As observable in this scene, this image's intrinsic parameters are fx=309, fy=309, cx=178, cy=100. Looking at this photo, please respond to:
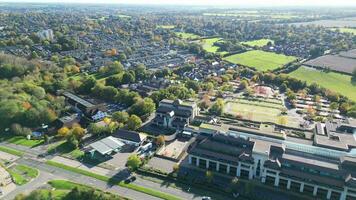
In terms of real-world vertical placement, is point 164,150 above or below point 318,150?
below

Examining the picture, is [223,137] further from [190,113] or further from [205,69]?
[205,69]

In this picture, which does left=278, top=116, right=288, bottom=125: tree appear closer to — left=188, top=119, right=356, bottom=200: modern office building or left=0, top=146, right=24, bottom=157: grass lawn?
left=188, top=119, right=356, bottom=200: modern office building

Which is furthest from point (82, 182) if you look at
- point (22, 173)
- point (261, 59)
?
point (261, 59)

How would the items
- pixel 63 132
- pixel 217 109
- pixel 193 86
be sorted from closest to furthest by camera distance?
pixel 63 132, pixel 217 109, pixel 193 86

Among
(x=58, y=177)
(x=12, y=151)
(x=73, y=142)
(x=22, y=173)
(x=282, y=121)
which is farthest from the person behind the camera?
(x=282, y=121)

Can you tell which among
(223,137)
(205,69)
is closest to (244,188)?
(223,137)

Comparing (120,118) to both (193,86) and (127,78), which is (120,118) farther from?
(127,78)

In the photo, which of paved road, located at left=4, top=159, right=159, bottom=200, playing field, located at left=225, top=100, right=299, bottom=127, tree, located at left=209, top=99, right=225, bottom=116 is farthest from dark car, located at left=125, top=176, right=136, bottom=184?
playing field, located at left=225, top=100, right=299, bottom=127

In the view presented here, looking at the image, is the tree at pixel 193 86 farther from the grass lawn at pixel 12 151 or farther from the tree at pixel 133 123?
the grass lawn at pixel 12 151
